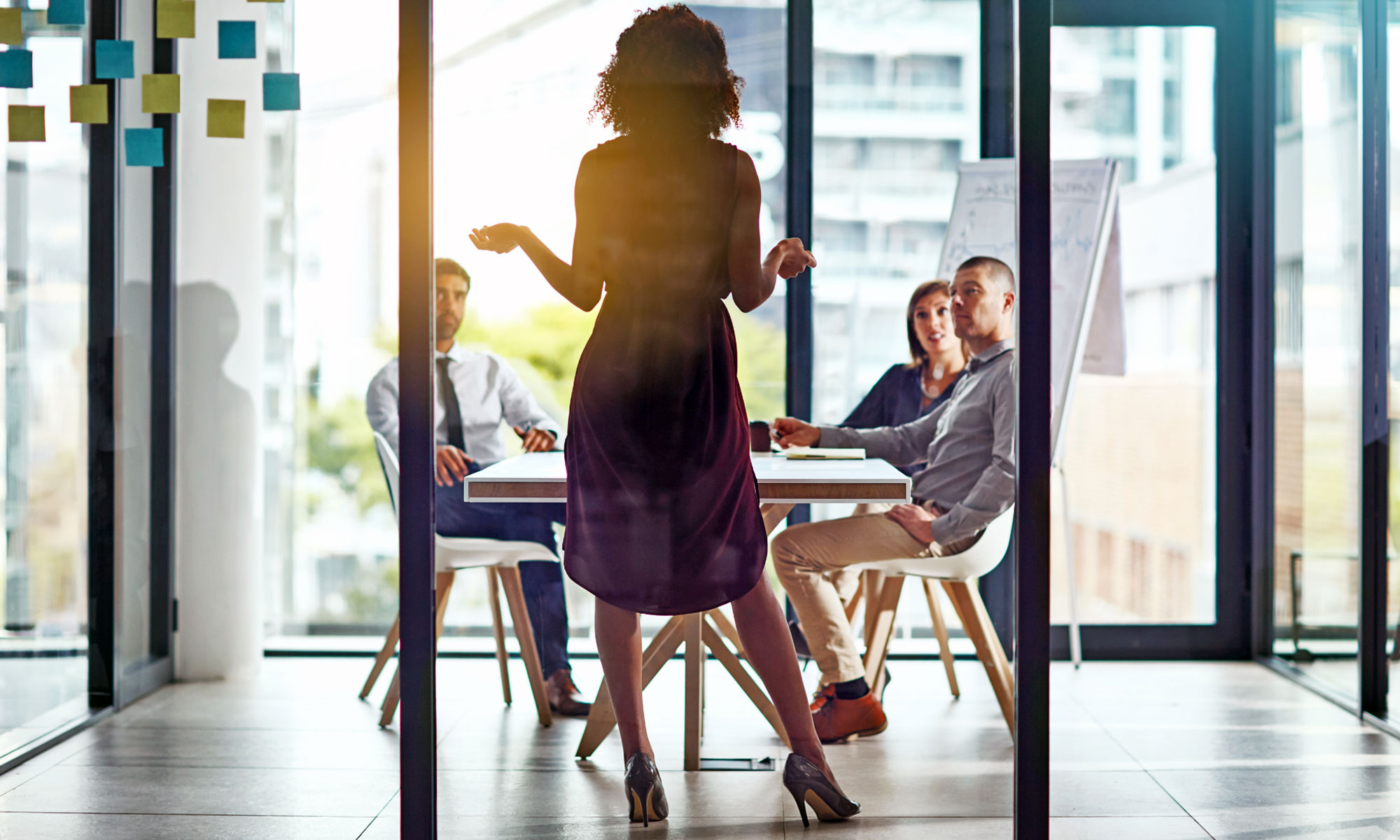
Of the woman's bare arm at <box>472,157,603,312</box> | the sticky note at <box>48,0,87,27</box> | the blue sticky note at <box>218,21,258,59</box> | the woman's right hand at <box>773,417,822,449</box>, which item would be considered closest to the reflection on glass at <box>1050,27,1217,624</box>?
the woman's right hand at <box>773,417,822,449</box>

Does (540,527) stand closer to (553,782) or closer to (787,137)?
(553,782)

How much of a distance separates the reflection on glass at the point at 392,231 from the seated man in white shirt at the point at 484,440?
4 cm

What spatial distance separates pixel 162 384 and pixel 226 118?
0.91 metres

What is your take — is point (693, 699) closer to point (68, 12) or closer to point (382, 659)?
point (382, 659)

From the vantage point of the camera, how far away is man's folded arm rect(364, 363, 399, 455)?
2.96 m

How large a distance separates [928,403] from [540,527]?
89cm

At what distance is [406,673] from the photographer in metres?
2.18

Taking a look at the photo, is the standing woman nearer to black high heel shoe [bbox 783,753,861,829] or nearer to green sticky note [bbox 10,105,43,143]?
black high heel shoe [bbox 783,753,861,829]

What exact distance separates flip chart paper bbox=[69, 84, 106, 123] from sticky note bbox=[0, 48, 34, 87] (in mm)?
107

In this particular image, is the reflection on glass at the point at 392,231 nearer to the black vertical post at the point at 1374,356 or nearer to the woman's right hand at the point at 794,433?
the woman's right hand at the point at 794,433

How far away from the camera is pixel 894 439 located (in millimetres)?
2555

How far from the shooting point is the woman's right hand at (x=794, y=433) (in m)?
2.50

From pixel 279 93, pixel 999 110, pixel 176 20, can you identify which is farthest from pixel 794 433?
pixel 176 20

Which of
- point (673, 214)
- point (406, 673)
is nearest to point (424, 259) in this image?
point (673, 214)
